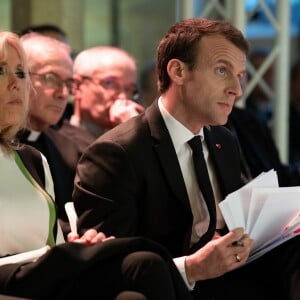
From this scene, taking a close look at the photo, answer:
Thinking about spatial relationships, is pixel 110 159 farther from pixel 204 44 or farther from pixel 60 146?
pixel 60 146

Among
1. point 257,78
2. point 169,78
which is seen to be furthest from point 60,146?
point 257,78

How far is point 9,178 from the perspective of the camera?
119 inches

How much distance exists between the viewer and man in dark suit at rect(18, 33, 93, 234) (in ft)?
13.4

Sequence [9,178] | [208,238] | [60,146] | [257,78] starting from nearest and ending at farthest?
1. [9,178]
2. [208,238]
3. [60,146]
4. [257,78]

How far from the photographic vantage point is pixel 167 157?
3234 millimetres

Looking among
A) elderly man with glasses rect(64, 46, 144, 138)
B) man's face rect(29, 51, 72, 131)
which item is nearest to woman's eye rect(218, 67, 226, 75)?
man's face rect(29, 51, 72, 131)

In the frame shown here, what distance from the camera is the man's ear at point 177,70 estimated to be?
3338mm

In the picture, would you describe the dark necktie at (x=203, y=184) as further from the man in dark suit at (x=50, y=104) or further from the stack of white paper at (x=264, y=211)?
the man in dark suit at (x=50, y=104)

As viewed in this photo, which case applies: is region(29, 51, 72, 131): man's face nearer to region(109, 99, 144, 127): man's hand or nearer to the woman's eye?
region(109, 99, 144, 127): man's hand

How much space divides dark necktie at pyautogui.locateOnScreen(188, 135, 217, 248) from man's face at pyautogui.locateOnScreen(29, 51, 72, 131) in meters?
1.00

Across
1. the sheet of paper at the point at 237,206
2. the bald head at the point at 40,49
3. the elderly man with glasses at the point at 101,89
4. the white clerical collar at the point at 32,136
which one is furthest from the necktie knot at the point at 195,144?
the elderly man with glasses at the point at 101,89

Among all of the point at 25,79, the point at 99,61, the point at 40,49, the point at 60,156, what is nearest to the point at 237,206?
the point at 25,79

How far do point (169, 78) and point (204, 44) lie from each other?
182 millimetres

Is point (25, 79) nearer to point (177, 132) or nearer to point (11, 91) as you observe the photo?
point (11, 91)
